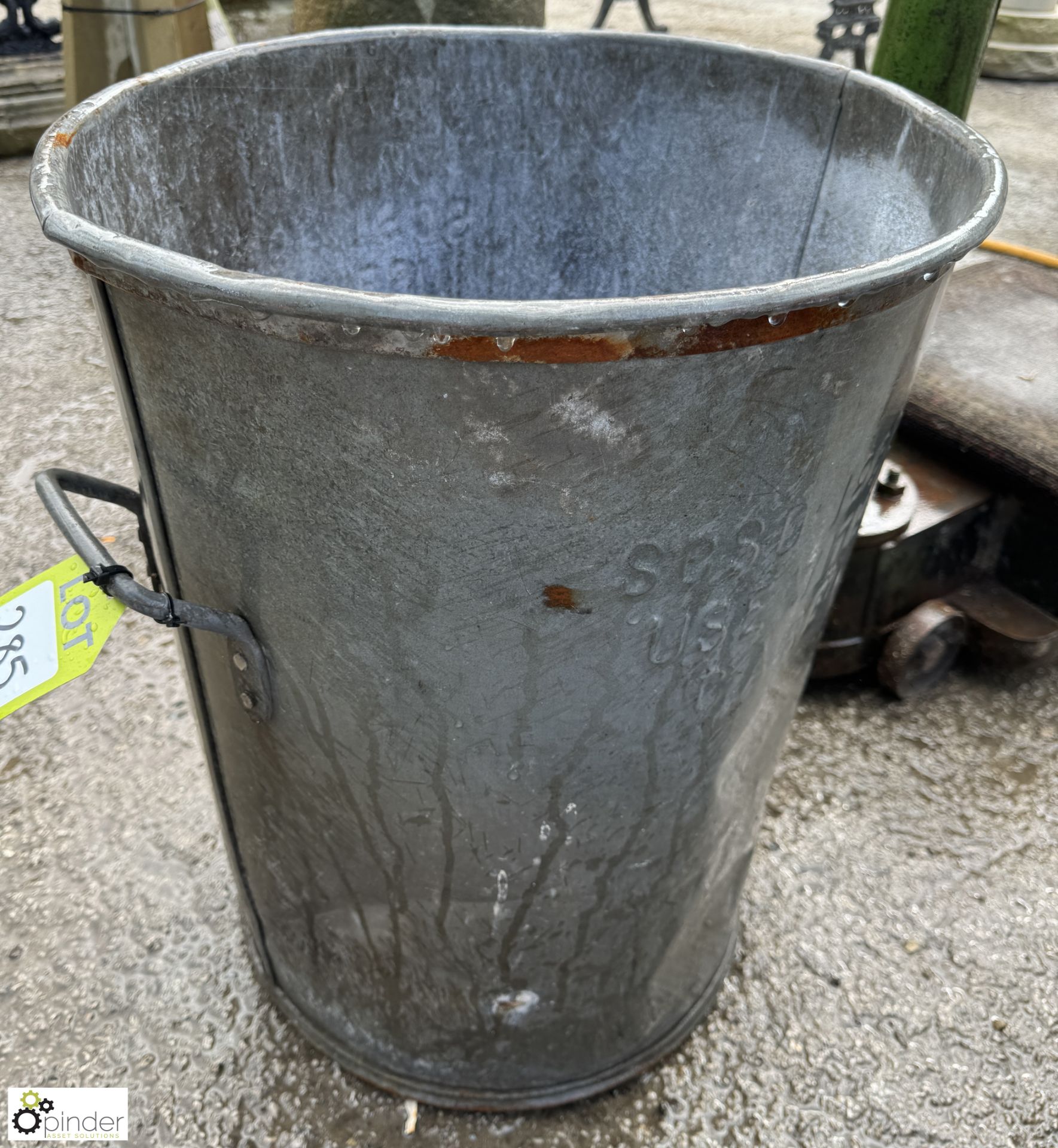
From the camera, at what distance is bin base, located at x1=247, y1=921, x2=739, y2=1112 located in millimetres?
1279

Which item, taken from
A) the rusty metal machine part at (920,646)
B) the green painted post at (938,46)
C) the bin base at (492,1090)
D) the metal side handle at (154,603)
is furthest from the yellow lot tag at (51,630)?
the green painted post at (938,46)

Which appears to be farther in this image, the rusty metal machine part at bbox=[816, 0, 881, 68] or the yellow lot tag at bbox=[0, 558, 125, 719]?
the rusty metal machine part at bbox=[816, 0, 881, 68]

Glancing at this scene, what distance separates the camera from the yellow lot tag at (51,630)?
0.86m

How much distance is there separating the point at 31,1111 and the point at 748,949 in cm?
99

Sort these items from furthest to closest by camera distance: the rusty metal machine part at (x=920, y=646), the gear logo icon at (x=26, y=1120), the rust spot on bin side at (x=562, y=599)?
the rusty metal machine part at (x=920, y=646), the gear logo icon at (x=26, y=1120), the rust spot on bin side at (x=562, y=599)

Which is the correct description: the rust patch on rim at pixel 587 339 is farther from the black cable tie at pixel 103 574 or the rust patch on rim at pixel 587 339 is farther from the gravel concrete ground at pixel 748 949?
the gravel concrete ground at pixel 748 949

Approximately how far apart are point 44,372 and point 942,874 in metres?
2.54

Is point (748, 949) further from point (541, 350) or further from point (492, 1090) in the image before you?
point (541, 350)

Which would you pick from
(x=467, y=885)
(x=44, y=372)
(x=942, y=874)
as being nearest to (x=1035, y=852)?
(x=942, y=874)

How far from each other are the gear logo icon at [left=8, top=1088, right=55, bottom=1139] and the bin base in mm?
298

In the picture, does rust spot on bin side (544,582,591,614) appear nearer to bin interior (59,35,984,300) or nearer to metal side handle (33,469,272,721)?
metal side handle (33,469,272,721)

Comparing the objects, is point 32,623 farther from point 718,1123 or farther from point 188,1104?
point 718,1123

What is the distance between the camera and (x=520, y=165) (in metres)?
1.46

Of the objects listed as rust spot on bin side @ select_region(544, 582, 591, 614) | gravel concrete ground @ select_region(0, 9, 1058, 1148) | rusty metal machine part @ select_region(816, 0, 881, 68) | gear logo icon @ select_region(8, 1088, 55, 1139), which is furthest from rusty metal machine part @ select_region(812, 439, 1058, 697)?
rusty metal machine part @ select_region(816, 0, 881, 68)
